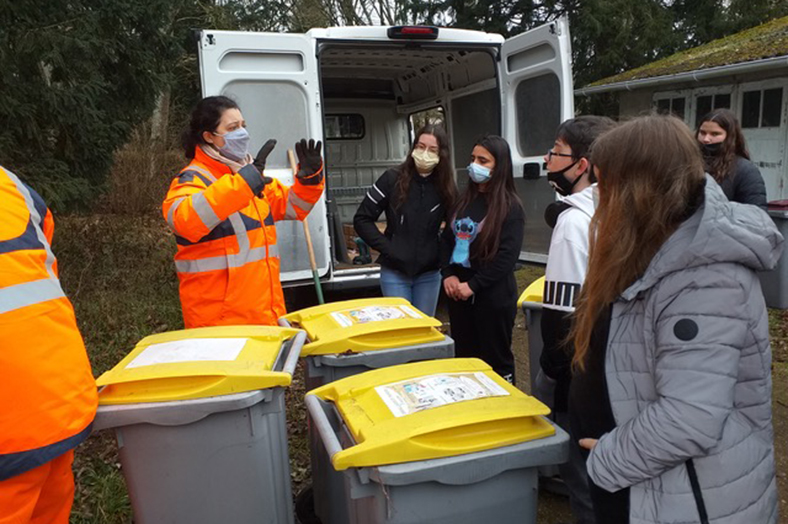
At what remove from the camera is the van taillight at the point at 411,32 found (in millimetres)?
4445

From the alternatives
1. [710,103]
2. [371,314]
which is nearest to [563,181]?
[371,314]

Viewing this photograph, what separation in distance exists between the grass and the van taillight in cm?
265

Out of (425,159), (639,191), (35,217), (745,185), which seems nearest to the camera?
(639,191)

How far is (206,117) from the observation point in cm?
257

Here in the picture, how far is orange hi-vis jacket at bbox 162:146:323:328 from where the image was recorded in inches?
91.7

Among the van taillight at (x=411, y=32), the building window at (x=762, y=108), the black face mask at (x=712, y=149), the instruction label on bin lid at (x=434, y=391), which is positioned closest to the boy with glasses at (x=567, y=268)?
the instruction label on bin lid at (x=434, y=391)

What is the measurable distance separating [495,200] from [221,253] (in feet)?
4.63

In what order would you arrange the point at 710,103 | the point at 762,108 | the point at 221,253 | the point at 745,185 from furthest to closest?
the point at 710,103 → the point at 762,108 → the point at 745,185 → the point at 221,253

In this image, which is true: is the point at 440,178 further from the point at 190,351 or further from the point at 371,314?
the point at 190,351

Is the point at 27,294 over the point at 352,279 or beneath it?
over

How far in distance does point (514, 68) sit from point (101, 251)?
5.84 meters

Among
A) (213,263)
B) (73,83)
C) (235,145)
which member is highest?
(73,83)

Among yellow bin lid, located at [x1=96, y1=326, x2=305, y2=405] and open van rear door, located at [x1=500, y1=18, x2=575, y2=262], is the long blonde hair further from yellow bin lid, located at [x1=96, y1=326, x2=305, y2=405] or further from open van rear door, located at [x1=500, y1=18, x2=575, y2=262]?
open van rear door, located at [x1=500, y1=18, x2=575, y2=262]

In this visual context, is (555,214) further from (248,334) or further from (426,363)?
(248,334)
